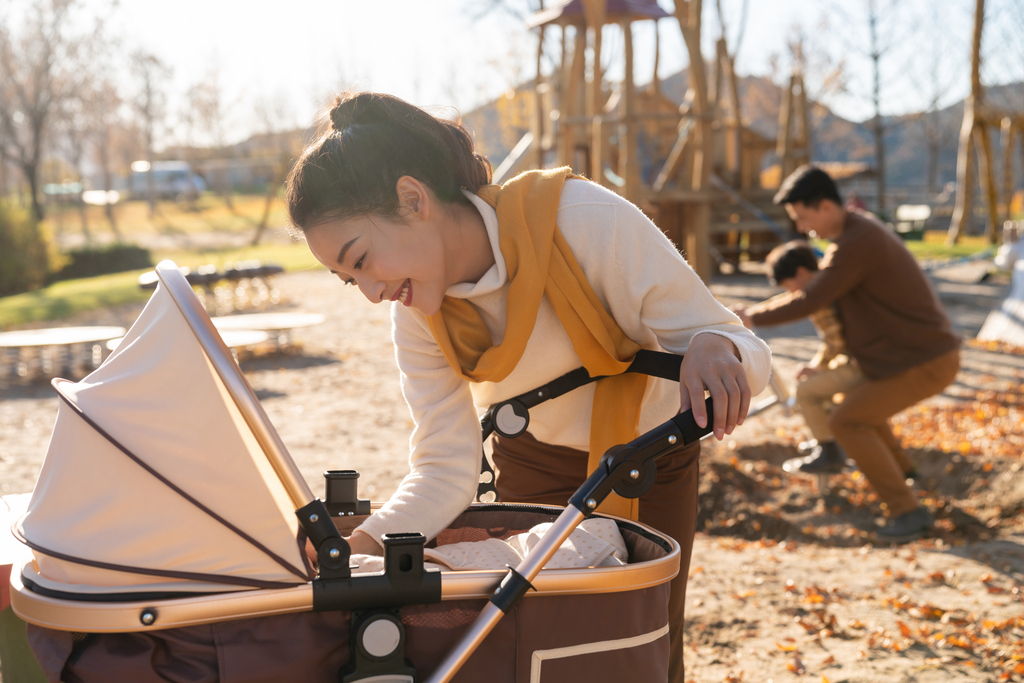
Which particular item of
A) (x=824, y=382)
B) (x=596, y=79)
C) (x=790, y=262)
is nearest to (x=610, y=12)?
(x=596, y=79)

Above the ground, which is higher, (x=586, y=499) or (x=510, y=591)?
(x=586, y=499)

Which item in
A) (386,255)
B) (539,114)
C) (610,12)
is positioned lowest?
(386,255)

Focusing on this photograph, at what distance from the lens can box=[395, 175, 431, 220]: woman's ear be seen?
1.77 m

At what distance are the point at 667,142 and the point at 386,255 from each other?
58.1 ft

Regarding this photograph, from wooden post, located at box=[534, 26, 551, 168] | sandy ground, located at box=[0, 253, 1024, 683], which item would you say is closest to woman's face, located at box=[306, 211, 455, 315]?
sandy ground, located at box=[0, 253, 1024, 683]

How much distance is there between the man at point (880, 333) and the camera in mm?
4594

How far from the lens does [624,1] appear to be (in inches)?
454

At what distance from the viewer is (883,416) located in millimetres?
4680

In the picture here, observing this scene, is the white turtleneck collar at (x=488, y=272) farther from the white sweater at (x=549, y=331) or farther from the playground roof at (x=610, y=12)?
the playground roof at (x=610, y=12)

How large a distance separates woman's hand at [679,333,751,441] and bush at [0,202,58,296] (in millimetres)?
18509

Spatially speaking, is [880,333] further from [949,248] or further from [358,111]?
[949,248]

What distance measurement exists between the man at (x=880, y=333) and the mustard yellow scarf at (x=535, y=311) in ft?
9.01

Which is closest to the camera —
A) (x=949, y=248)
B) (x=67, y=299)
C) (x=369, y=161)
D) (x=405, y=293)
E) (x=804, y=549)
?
(x=369, y=161)

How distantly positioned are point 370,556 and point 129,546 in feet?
1.60
